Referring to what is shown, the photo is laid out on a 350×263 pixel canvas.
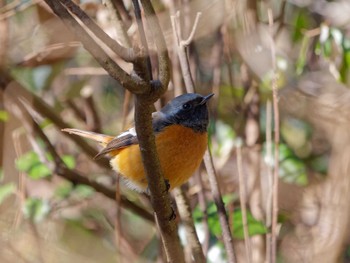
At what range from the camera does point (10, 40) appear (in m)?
4.85

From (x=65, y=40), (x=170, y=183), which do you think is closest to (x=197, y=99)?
(x=170, y=183)

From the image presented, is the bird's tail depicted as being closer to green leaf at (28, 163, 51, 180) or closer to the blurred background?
the blurred background

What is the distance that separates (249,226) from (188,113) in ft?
2.60

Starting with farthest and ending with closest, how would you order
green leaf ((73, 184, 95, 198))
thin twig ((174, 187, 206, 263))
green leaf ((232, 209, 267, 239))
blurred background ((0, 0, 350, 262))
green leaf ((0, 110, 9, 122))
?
green leaf ((73, 184, 95, 198)), green leaf ((0, 110, 9, 122)), blurred background ((0, 0, 350, 262)), green leaf ((232, 209, 267, 239)), thin twig ((174, 187, 206, 263))

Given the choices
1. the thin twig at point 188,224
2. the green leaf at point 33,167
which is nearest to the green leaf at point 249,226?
the thin twig at point 188,224

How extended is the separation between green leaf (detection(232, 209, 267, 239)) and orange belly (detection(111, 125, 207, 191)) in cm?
50

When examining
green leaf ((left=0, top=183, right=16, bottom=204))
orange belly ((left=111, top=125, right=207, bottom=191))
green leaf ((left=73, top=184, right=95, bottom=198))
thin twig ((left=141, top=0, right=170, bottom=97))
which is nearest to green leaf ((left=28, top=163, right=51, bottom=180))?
green leaf ((left=0, top=183, right=16, bottom=204))

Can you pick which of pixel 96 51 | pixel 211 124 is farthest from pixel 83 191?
pixel 96 51

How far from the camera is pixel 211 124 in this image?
5133 mm

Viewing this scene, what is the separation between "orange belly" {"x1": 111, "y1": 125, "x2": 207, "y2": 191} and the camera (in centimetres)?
388

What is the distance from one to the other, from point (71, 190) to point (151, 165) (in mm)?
2228

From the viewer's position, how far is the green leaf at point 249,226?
401 centimetres

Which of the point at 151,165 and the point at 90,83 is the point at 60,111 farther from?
the point at 151,165

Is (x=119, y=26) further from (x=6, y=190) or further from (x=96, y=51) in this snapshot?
(x=96, y=51)
